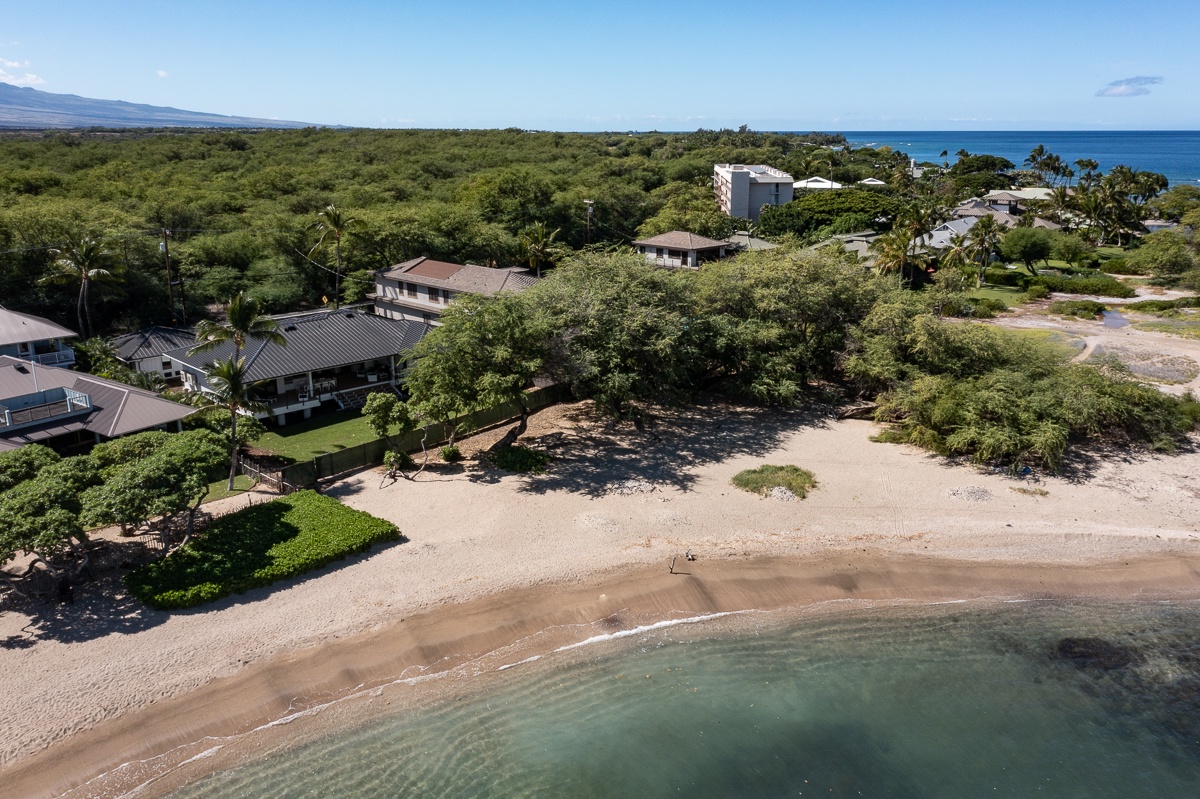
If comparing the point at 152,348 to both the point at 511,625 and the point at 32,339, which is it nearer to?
the point at 32,339

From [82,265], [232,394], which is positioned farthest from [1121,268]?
[82,265]

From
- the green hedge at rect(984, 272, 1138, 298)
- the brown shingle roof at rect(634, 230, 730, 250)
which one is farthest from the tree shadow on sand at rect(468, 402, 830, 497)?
the green hedge at rect(984, 272, 1138, 298)

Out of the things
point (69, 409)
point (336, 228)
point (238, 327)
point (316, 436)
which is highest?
point (336, 228)

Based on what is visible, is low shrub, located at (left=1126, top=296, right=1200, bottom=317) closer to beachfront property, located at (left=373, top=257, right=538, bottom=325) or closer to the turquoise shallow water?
the turquoise shallow water

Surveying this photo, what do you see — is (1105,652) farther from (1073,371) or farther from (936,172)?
(936,172)

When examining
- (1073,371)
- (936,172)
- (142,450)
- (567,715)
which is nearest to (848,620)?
(567,715)
